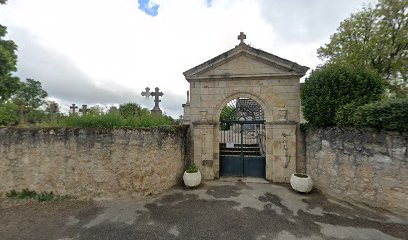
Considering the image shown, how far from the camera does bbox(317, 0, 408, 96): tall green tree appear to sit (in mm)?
10070

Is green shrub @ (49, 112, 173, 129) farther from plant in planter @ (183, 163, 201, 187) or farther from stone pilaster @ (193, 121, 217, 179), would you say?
plant in planter @ (183, 163, 201, 187)

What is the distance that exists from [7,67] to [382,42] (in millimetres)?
19508

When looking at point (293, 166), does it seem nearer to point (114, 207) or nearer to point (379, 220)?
point (379, 220)

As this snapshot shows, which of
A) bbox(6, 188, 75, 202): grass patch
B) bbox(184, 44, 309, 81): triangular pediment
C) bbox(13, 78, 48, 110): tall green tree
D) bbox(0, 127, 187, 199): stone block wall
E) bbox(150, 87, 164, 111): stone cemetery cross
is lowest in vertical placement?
bbox(6, 188, 75, 202): grass patch

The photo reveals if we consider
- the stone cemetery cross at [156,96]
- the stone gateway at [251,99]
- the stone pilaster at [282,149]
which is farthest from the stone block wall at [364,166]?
the stone cemetery cross at [156,96]

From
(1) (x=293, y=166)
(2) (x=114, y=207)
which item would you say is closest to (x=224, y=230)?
(2) (x=114, y=207)

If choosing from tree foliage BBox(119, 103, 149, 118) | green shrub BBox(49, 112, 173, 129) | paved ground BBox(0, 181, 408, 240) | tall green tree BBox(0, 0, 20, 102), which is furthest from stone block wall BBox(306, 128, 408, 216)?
tall green tree BBox(0, 0, 20, 102)

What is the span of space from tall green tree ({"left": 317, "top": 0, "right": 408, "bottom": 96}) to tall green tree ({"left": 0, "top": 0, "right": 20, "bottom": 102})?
16.9 m

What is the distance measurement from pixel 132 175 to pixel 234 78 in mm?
5113

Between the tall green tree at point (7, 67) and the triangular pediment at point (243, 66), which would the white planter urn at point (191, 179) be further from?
the tall green tree at point (7, 67)

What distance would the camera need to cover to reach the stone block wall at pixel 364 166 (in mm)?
4258

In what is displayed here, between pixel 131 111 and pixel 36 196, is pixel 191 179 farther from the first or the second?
pixel 131 111

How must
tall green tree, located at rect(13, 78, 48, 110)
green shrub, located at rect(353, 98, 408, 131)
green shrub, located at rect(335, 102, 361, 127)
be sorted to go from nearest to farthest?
green shrub, located at rect(353, 98, 408, 131)
green shrub, located at rect(335, 102, 361, 127)
tall green tree, located at rect(13, 78, 48, 110)

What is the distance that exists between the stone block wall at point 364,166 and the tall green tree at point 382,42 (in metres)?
7.29
